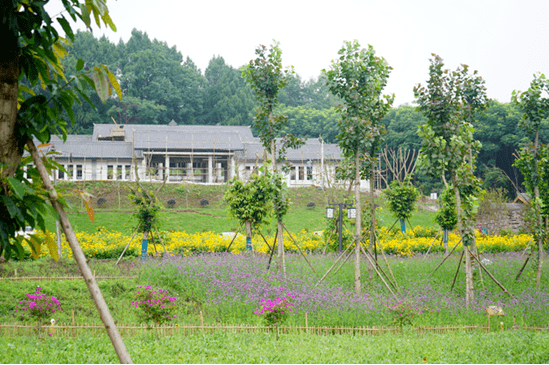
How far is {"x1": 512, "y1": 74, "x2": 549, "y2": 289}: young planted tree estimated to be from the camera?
10.6 metres

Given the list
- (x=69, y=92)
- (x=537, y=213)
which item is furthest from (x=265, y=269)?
(x=69, y=92)

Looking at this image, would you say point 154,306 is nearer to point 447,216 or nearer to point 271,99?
point 271,99

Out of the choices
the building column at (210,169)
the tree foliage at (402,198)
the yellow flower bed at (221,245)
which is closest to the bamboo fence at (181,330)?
the yellow flower bed at (221,245)

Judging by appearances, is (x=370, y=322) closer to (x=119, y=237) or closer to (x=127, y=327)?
(x=127, y=327)

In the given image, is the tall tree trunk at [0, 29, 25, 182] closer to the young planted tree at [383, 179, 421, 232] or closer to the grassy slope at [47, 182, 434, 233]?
the young planted tree at [383, 179, 421, 232]

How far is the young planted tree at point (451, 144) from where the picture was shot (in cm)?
900

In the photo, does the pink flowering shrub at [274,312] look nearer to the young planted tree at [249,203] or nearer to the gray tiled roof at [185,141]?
the young planted tree at [249,203]

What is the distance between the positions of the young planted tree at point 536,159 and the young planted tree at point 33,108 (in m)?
10.8

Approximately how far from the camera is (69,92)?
3092 mm

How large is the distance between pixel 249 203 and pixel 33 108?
410 inches

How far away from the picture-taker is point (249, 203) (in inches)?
525

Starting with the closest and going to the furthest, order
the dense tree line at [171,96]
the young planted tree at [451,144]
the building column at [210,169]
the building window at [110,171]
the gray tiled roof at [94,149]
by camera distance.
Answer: the young planted tree at [451,144] → the building window at [110,171] → the gray tiled roof at [94,149] → the building column at [210,169] → the dense tree line at [171,96]

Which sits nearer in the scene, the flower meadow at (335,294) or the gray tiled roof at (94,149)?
the flower meadow at (335,294)

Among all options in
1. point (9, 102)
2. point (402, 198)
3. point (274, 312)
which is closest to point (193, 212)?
point (402, 198)
